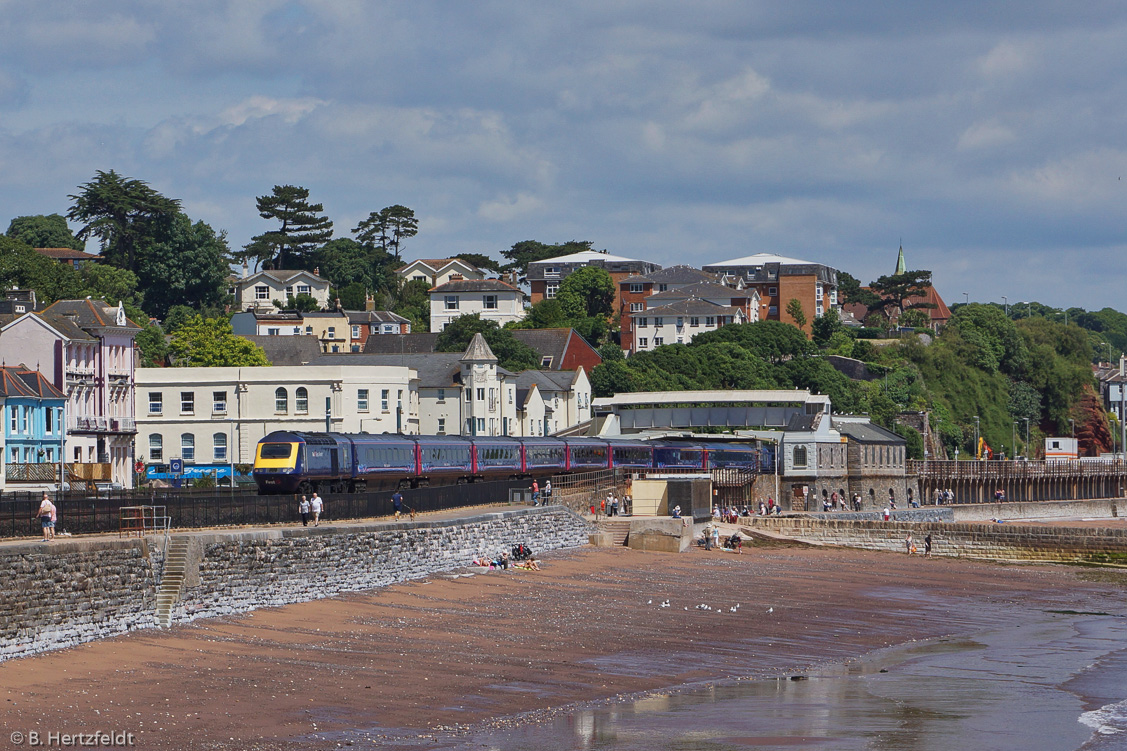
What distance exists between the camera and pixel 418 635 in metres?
34.4

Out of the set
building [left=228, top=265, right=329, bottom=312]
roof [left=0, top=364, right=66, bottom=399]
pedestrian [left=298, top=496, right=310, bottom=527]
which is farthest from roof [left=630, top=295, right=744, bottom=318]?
pedestrian [left=298, top=496, right=310, bottom=527]

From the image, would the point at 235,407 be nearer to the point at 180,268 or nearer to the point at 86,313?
the point at 86,313

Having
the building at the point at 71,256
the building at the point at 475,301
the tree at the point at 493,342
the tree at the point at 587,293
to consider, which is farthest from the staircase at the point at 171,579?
the tree at the point at 587,293

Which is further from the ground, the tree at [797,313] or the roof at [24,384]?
the tree at [797,313]

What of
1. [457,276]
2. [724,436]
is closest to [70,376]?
[724,436]

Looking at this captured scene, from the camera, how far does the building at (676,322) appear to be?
16038cm

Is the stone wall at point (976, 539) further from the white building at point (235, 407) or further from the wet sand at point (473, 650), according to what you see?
the white building at point (235, 407)

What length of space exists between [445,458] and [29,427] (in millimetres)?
18229

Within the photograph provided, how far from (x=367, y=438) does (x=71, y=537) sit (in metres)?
26.6

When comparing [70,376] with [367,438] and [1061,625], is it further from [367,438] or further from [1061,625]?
[1061,625]

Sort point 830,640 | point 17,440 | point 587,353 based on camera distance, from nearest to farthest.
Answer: point 830,640, point 17,440, point 587,353

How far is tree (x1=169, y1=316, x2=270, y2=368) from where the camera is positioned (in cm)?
10431

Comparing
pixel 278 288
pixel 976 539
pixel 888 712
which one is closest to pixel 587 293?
pixel 278 288

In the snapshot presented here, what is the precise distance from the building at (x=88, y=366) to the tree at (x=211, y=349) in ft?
82.6
